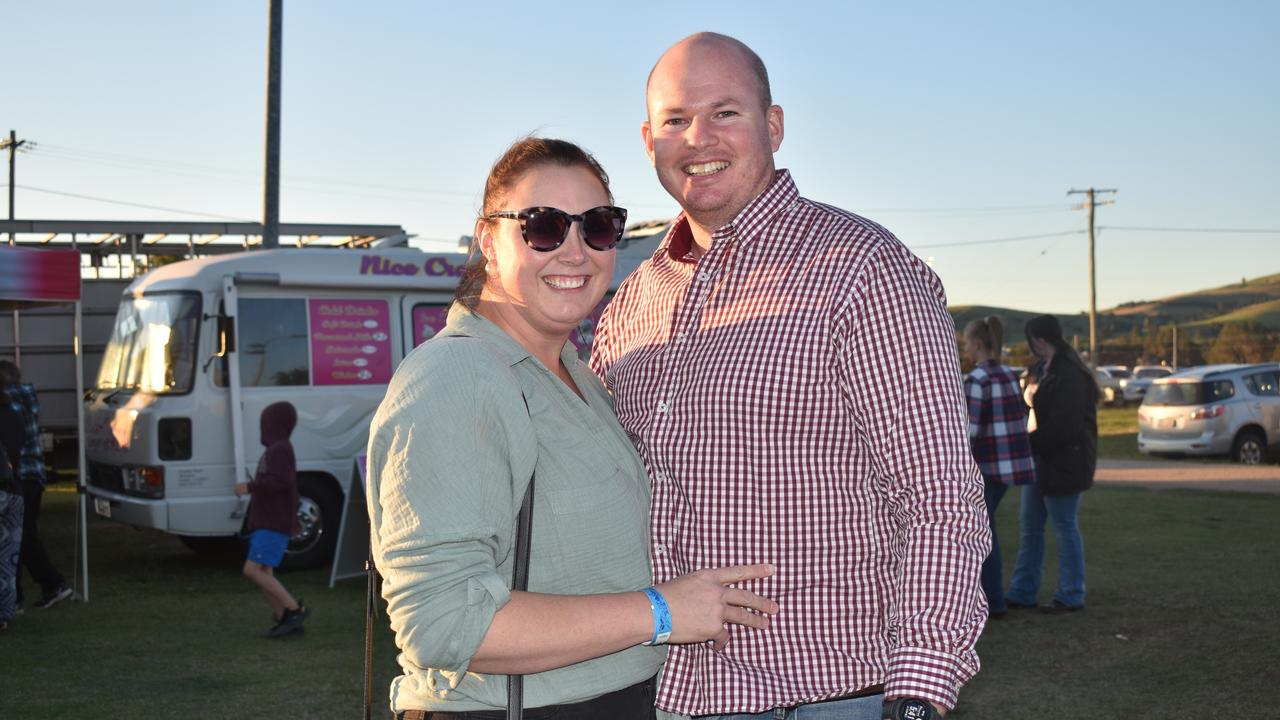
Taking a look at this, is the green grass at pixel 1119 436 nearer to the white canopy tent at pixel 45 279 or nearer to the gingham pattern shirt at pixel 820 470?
the white canopy tent at pixel 45 279

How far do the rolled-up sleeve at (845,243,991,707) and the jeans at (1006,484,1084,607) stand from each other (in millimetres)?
6505

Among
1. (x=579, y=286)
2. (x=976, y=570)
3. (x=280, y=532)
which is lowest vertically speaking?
(x=280, y=532)

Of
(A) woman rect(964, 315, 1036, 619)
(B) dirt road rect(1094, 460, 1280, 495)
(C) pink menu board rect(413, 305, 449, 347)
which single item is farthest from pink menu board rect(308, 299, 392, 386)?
(B) dirt road rect(1094, 460, 1280, 495)

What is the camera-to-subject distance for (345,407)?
11.0m

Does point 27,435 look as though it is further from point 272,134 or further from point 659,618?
point 659,618

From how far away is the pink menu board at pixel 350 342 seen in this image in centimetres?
1105

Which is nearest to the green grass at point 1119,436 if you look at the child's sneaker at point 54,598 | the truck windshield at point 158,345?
the truck windshield at point 158,345

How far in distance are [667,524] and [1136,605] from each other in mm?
7443

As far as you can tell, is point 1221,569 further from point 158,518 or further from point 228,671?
Answer: point 158,518

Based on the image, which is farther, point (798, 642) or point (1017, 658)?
point (1017, 658)

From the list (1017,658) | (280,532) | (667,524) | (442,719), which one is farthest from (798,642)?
(280,532)

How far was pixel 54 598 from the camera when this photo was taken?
916 cm

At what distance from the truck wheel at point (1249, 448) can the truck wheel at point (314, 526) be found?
15777 mm

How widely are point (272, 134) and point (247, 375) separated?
557cm
